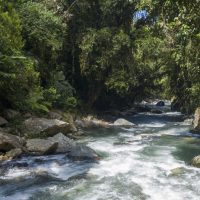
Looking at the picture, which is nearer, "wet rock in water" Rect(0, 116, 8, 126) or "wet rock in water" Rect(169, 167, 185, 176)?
"wet rock in water" Rect(169, 167, 185, 176)

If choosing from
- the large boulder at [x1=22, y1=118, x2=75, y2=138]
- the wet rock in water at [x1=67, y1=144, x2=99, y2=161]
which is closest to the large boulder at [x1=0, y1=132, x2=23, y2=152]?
the large boulder at [x1=22, y1=118, x2=75, y2=138]

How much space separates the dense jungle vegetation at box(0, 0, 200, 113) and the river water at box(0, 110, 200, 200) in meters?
3.98

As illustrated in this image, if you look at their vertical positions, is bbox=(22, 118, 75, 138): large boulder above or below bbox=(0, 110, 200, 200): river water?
above

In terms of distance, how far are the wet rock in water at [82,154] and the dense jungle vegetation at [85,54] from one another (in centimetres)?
365

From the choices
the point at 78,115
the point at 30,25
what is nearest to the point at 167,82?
the point at 78,115

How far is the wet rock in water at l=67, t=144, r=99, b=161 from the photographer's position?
1439 cm

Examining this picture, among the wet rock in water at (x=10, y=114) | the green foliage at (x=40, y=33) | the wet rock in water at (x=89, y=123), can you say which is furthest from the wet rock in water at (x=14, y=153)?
the wet rock in water at (x=89, y=123)

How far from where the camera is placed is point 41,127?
1667 centimetres

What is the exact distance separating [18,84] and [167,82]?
66.4 ft

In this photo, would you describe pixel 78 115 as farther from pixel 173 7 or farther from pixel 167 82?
pixel 173 7

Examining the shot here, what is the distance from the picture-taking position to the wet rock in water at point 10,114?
655 inches

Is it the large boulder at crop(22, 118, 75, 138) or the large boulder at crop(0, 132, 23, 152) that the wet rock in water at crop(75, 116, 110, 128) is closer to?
the large boulder at crop(22, 118, 75, 138)

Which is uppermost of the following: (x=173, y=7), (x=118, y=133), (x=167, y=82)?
(x=173, y=7)

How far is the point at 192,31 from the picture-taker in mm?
12031
